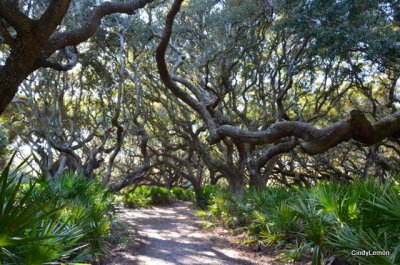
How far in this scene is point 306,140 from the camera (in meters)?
6.39

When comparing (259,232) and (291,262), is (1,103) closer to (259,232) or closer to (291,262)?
(291,262)

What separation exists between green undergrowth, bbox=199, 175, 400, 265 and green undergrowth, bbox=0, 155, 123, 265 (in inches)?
125

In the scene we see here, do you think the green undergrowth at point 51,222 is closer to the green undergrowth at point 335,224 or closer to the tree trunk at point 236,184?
the green undergrowth at point 335,224

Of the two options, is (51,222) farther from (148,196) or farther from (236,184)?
(148,196)

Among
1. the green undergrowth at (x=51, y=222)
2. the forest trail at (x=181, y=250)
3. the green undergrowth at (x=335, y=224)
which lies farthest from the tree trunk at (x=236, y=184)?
the green undergrowth at (x=51, y=222)

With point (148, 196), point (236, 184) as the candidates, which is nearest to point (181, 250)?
point (236, 184)

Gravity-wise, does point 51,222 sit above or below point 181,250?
above

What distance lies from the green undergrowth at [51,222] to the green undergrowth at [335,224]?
3.19 meters

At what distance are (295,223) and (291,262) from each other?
2.50ft

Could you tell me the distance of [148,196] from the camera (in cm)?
2142

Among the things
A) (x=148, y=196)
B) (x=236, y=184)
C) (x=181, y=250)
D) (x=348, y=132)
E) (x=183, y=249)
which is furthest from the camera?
(x=148, y=196)

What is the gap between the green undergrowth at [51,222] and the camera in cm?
249

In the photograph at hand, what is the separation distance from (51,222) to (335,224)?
4.03 meters

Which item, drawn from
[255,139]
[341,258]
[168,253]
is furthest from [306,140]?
[168,253]
